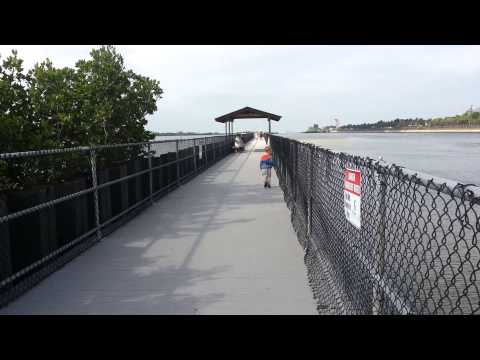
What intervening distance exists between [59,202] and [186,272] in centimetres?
197

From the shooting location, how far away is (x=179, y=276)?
17.7ft

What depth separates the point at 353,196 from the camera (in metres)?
3.43

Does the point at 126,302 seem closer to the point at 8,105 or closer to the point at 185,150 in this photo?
the point at 8,105

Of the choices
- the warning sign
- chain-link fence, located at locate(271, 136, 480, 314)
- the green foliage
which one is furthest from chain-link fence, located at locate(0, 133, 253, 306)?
the warning sign

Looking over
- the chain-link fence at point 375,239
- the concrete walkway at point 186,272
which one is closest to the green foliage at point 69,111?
the concrete walkway at point 186,272

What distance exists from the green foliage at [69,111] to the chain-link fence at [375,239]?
4631mm

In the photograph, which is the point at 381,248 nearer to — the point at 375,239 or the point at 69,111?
the point at 375,239

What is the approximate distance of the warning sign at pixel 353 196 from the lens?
328 cm

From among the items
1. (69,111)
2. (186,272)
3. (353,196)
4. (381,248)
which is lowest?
(186,272)

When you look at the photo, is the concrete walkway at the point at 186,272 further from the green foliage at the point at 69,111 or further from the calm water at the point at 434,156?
the calm water at the point at 434,156

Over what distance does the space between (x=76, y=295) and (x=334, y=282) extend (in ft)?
9.09

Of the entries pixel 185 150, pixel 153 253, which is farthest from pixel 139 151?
pixel 153 253

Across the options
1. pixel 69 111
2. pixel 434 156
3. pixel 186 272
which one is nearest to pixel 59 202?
pixel 186 272

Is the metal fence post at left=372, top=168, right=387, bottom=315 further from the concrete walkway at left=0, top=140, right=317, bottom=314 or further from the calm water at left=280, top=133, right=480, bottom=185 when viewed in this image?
the calm water at left=280, top=133, right=480, bottom=185
